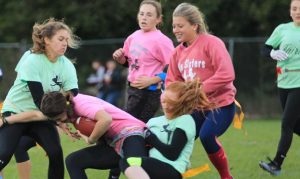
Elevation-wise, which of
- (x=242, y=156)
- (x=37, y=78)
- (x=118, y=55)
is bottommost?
(x=242, y=156)

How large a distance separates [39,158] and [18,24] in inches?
526

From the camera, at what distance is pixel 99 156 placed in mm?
6262

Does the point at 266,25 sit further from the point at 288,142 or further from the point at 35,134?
the point at 35,134

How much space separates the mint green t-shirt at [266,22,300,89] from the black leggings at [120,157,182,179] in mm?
2840

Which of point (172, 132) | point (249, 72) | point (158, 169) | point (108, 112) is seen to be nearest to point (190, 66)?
point (108, 112)

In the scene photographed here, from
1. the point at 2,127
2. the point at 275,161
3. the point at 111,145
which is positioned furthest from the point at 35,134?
the point at 275,161

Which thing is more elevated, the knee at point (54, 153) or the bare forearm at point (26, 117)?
the bare forearm at point (26, 117)

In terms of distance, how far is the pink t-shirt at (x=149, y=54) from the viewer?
327 inches

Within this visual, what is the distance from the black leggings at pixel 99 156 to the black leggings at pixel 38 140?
0.46 meters

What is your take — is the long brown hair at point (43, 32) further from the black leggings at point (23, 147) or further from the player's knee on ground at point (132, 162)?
the player's knee on ground at point (132, 162)

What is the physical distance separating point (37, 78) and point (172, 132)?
1.41m

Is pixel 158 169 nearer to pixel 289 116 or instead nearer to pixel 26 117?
pixel 26 117

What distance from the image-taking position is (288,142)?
326 inches

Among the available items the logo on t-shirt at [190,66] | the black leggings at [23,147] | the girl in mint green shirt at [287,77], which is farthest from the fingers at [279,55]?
the black leggings at [23,147]
